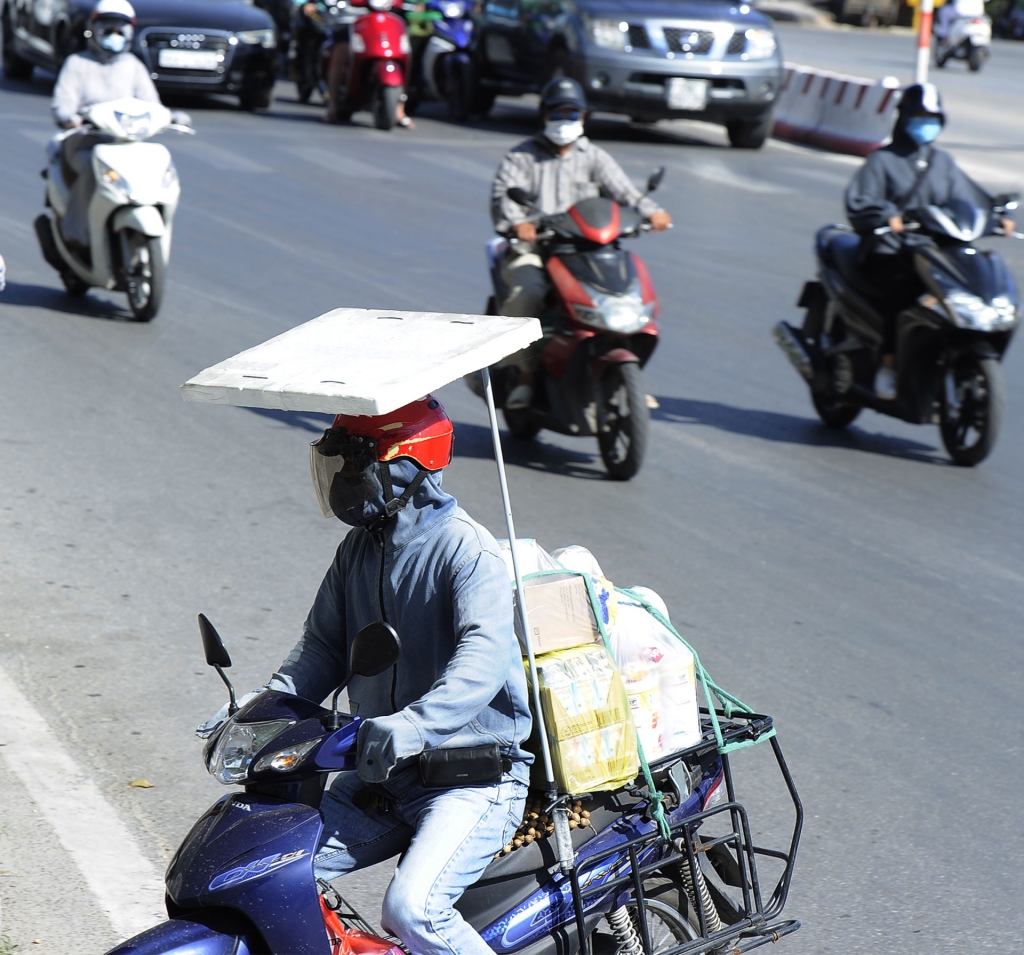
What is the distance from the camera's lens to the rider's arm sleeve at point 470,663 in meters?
3.02

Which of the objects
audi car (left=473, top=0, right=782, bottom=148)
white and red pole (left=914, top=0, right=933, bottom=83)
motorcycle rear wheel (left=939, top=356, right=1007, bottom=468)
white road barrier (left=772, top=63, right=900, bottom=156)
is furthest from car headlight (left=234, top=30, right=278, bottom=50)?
motorcycle rear wheel (left=939, top=356, right=1007, bottom=468)

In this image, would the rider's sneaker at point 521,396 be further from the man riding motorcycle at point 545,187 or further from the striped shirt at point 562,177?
the striped shirt at point 562,177

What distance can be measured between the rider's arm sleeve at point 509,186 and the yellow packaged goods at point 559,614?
204 inches

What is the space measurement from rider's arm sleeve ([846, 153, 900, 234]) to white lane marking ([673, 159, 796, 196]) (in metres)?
8.46

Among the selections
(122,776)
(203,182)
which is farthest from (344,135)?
(122,776)

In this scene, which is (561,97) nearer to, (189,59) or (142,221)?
(142,221)

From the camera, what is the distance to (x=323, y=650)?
3477 mm

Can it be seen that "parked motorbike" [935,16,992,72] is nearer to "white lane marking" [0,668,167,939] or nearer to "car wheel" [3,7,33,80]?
"car wheel" [3,7,33,80]

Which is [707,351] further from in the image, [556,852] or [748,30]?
[748,30]

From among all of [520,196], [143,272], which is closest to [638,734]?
[520,196]

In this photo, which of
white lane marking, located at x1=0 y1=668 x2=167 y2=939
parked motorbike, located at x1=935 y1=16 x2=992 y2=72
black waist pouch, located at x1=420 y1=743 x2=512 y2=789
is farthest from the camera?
parked motorbike, located at x1=935 y1=16 x2=992 y2=72

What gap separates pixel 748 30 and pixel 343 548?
18021 millimetres

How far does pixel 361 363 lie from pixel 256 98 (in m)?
18.9

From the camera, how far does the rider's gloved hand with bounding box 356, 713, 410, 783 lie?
293 centimetres
